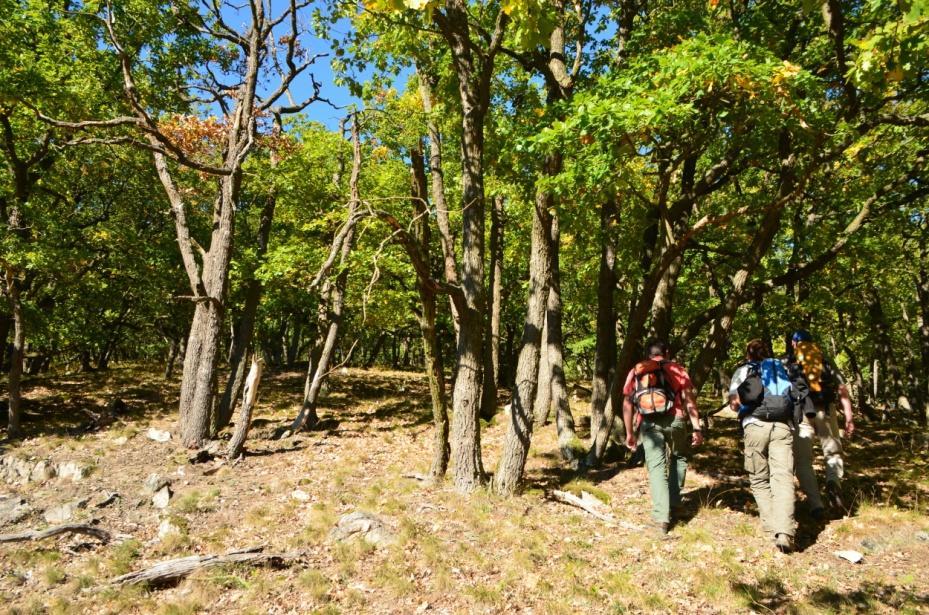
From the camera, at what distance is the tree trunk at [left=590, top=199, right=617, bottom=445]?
883 centimetres

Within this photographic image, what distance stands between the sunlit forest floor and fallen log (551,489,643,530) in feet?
0.39

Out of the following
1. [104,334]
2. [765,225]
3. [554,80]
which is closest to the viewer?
[765,225]

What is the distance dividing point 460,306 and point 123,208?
15872 mm

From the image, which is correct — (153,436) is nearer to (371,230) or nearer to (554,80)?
(371,230)

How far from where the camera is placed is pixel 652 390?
232 inches

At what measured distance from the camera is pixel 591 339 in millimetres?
19625

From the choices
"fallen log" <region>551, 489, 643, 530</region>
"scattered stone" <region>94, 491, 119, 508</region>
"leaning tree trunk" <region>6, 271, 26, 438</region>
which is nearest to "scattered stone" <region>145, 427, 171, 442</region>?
"leaning tree trunk" <region>6, 271, 26, 438</region>

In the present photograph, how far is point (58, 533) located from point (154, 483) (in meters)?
1.84

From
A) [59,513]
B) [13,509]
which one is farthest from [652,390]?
[13,509]

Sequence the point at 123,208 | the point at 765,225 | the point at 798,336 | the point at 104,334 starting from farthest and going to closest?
the point at 104,334, the point at 123,208, the point at 765,225, the point at 798,336

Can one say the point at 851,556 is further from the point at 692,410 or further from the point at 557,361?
the point at 557,361

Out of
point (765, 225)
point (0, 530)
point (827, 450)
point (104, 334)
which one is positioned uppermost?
point (765, 225)

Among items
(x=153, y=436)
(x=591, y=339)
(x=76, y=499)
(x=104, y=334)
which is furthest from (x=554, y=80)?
(x=104, y=334)

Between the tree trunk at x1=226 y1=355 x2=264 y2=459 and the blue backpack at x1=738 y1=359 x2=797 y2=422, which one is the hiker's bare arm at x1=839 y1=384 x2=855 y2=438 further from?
the tree trunk at x1=226 y1=355 x2=264 y2=459
